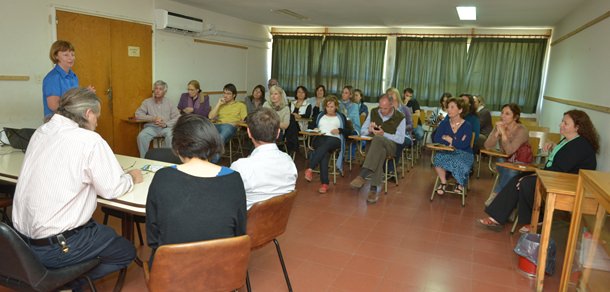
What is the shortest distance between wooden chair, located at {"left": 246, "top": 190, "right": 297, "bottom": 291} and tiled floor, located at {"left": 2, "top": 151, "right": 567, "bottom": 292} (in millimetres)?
598

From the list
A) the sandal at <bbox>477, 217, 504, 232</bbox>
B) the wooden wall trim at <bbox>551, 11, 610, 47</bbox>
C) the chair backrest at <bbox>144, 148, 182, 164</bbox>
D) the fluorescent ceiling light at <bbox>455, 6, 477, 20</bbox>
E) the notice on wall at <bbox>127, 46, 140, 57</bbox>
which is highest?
the fluorescent ceiling light at <bbox>455, 6, 477, 20</bbox>

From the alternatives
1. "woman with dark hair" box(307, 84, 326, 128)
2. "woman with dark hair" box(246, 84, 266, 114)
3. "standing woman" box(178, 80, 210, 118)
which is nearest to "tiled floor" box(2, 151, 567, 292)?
"woman with dark hair" box(307, 84, 326, 128)

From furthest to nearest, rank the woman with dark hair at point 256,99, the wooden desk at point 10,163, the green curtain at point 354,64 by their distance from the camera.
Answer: the green curtain at point 354,64
the woman with dark hair at point 256,99
the wooden desk at point 10,163

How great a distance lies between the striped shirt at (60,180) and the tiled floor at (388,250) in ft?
2.98

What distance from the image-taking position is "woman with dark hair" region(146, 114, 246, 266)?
1.69 meters

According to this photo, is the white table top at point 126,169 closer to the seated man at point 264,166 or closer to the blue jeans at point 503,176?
the seated man at point 264,166

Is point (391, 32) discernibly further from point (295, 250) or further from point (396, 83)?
point (295, 250)

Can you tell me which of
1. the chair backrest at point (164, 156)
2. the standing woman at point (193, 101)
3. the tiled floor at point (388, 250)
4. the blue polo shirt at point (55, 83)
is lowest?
the tiled floor at point (388, 250)

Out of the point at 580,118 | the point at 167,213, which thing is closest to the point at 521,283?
the point at 580,118

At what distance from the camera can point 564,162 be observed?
346 centimetres

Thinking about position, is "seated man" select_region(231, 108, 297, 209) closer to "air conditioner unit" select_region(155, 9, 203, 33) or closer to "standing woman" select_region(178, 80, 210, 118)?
"standing woman" select_region(178, 80, 210, 118)

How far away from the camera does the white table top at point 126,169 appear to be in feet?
6.72

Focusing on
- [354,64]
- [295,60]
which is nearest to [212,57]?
[295,60]

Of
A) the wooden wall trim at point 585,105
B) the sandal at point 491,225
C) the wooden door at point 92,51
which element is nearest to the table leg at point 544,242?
the sandal at point 491,225
